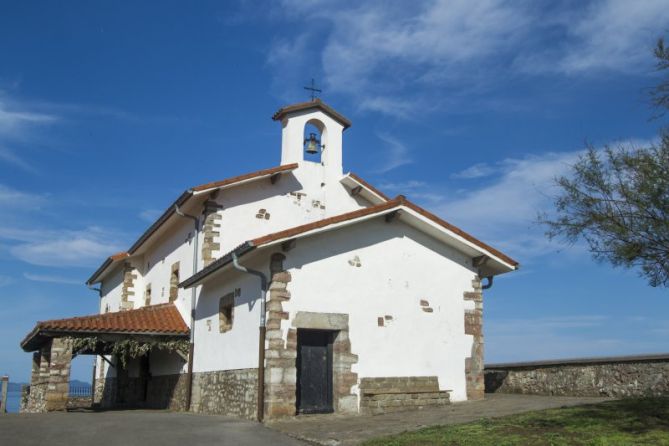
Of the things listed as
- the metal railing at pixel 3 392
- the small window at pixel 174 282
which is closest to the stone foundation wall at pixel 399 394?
the small window at pixel 174 282

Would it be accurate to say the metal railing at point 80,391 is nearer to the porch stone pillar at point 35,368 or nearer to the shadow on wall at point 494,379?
the porch stone pillar at point 35,368

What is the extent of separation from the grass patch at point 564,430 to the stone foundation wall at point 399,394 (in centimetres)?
335

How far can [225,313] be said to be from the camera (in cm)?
1523

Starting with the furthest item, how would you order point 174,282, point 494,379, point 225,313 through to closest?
point 174,282
point 494,379
point 225,313

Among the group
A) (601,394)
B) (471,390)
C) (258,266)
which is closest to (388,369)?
(471,390)

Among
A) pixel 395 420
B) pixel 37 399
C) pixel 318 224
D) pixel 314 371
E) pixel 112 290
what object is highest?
pixel 112 290

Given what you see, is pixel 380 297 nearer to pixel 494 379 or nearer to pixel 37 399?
pixel 494 379

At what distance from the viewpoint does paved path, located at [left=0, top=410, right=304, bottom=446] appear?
32.2ft

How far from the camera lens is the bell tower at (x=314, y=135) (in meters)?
17.8

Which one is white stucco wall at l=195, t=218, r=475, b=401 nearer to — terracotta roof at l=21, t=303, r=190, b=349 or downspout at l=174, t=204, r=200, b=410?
downspout at l=174, t=204, r=200, b=410

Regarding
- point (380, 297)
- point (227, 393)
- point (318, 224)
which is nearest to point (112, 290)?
point (227, 393)

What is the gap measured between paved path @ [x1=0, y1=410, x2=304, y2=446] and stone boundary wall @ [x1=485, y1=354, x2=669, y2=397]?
6.78m

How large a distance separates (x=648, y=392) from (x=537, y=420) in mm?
3940

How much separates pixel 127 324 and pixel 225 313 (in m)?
2.95
